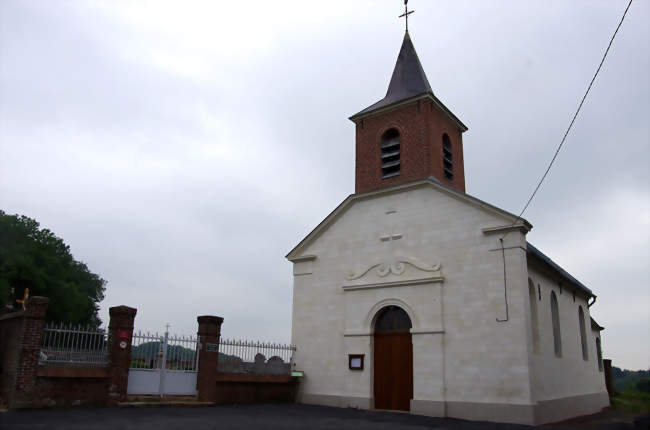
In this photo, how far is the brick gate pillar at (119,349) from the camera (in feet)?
42.0

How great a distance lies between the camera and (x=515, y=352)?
12883 millimetres

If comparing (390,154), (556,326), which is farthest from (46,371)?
(556,326)

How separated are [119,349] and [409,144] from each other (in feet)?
36.1

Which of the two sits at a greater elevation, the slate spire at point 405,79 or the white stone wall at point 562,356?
the slate spire at point 405,79

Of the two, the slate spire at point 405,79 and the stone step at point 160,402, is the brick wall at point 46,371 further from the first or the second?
the slate spire at point 405,79

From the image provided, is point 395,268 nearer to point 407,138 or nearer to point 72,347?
point 407,138

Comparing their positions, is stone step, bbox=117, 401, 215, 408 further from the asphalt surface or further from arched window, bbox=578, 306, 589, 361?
arched window, bbox=578, 306, 589, 361

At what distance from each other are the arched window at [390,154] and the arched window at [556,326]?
21.8ft

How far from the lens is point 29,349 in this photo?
38.2 ft

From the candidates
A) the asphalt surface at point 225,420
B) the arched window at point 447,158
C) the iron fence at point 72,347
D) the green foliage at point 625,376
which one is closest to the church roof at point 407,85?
the arched window at point 447,158

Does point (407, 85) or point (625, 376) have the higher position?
point (407, 85)

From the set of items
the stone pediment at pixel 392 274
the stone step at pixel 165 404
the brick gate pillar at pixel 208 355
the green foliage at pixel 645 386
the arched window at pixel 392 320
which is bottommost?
the stone step at pixel 165 404

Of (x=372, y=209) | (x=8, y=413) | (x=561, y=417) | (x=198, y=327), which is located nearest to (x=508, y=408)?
(x=561, y=417)

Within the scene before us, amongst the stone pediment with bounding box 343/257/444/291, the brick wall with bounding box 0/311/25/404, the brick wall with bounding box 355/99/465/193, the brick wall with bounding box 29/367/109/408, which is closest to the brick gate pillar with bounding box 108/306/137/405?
the brick wall with bounding box 29/367/109/408
